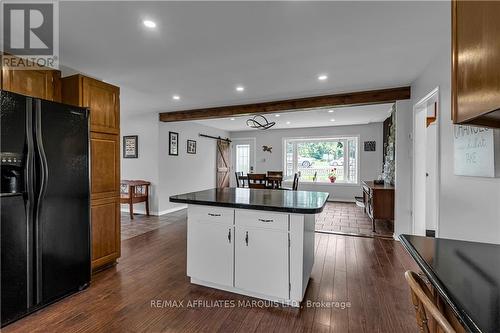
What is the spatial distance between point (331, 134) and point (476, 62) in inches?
284

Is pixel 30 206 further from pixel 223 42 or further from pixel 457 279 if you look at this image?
pixel 457 279

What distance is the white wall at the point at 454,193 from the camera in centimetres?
174

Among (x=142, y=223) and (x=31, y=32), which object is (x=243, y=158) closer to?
(x=142, y=223)

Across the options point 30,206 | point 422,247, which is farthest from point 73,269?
point 422,247

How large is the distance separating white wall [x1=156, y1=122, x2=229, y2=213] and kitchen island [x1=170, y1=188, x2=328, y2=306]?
142 inches

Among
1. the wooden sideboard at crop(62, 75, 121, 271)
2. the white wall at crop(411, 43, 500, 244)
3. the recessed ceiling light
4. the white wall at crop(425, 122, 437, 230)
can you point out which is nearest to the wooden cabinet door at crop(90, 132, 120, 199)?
the wooden sideboard at crop(62, 75, 121, 271)

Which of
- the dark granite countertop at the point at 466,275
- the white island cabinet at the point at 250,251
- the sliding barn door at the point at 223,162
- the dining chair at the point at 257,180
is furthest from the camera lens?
the sliding barn door at the point at 223,162

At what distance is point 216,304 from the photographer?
219 centimetres

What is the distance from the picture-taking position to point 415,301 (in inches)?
35.2

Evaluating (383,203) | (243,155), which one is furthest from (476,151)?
(243,155)

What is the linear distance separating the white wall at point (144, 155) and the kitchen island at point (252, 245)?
356cm

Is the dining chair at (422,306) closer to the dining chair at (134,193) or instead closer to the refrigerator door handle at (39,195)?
the refrigerator door handle at (39,195)

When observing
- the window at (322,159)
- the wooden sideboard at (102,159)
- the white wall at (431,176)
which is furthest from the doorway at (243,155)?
the wooden sideboard at (102,159)

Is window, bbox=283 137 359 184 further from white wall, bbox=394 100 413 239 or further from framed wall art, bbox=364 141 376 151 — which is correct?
white wall, bbox=394 100 413 239
